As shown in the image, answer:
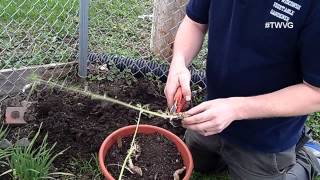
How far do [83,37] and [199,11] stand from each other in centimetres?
89

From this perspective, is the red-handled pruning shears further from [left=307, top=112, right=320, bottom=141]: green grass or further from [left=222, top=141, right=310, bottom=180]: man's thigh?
[left=307, top=112, right=320, bottom=141]: green grass

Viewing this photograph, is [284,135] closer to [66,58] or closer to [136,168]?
[136,168]

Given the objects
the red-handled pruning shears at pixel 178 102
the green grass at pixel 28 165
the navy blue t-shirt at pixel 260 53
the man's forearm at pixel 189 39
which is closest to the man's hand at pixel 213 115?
the red-handled pruning shears at pixel 178 102

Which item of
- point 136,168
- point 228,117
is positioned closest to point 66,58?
point 136,168

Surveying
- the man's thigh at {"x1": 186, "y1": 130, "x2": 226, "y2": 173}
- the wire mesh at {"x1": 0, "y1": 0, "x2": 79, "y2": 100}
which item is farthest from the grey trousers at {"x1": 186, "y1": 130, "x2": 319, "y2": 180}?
the wire mesh at {"x1": 0, "y1": 0, "x2": 79, "y2": 100}

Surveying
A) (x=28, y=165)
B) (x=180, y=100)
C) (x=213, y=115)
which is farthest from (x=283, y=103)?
Answer: (x=28, y=165)

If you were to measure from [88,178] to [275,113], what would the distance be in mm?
1005

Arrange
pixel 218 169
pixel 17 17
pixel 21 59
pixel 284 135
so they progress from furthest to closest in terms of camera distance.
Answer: pixel 17 17, pixel 21 59, pixel 218 169, pixel 284 135

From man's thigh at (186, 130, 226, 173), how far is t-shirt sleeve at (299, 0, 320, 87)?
698mm

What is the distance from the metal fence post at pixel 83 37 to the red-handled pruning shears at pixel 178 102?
38.4 inches

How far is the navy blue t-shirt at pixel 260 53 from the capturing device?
154 centimetres

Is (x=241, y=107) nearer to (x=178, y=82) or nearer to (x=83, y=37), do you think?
(x=178, y=82)

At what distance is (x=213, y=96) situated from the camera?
2.03 meters

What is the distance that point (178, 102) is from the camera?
171 cm
